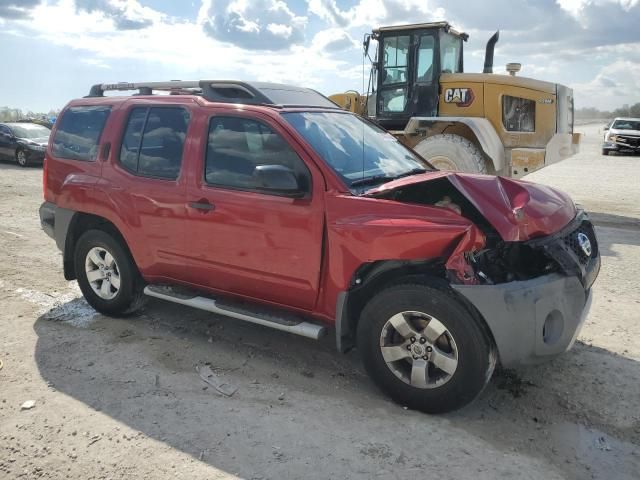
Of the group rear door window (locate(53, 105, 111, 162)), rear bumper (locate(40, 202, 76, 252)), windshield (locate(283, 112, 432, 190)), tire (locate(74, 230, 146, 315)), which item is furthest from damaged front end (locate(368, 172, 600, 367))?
rear bumper (locate(40, 202, 76, 252))

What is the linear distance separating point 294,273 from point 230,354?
965mm

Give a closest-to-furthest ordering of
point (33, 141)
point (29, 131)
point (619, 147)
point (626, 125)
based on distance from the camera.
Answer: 1. point (33, 141)
2. point (29, 131)
3. point (619, 147)
4. point (626, 125)

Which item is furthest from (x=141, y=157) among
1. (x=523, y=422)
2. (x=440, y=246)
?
(x=523, y=422)

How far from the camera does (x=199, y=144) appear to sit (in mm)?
4242

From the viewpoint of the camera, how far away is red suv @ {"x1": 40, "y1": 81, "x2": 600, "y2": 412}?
10.6ft

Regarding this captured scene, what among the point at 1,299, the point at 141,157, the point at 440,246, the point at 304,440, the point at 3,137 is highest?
the point at 3,137

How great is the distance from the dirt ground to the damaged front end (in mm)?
510

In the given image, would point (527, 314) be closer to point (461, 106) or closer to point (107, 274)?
point (107, 274)

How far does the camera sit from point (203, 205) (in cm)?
413

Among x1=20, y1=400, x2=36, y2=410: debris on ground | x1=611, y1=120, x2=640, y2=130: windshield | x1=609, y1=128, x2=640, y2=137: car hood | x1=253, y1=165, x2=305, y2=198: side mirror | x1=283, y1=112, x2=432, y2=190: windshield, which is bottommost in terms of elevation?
x1=20, y1=400, x2=36, y2=410: debris on ground

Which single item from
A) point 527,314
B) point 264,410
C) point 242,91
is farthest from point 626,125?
point 264,410

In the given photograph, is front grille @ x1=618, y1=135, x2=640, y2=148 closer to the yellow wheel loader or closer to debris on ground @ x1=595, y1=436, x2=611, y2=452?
the yellow wheel loader

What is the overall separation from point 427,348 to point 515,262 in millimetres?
755

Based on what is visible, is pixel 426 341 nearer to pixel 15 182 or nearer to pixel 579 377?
pixel 579 377
